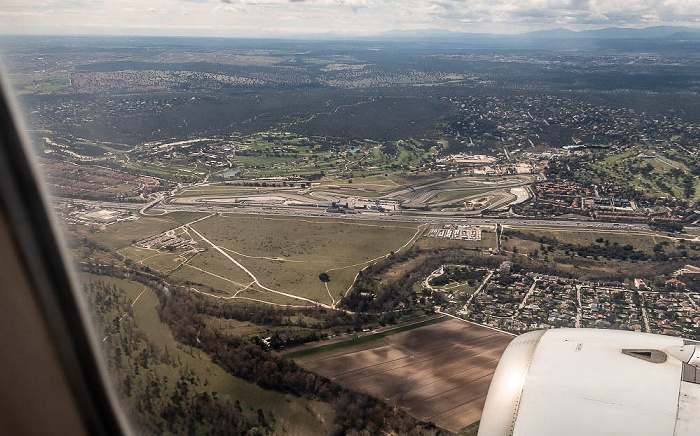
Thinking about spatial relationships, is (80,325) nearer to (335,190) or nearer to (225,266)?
(225,266)

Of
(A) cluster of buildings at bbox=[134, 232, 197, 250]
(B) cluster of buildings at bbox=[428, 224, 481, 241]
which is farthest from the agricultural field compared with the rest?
(A) cluster of buildings at bbox=[134, 232, 197, 250]

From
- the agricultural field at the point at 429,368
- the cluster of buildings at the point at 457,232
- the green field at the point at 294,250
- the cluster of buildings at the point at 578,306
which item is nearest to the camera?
the agricultural field at the point at 429,368

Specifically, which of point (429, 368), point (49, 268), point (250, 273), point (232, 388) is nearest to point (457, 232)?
point (250, 273)

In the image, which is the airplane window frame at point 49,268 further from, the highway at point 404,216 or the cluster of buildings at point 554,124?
the cluster of buildings at point 554,124

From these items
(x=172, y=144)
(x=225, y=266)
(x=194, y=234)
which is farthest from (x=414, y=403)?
(x=172, y=144)

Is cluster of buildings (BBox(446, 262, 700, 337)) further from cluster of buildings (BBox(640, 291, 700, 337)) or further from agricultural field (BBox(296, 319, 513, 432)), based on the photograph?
agricultural field (BBox(296, 319, 513, 432))

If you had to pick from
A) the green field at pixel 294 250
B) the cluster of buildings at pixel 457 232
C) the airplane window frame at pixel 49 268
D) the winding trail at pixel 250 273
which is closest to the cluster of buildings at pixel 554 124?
the cluster of buildings at pixel 457 232
